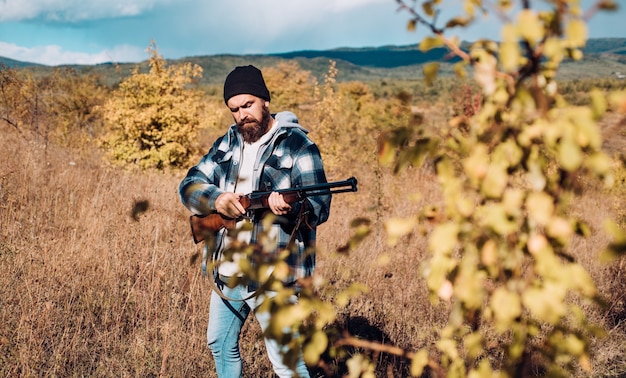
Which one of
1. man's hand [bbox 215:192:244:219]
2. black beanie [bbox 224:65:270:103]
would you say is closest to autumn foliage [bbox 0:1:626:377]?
man's hand [bbox 215:192:244:219]

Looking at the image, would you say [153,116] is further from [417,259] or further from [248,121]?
[248,121]

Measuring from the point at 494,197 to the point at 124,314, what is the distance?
327 cm

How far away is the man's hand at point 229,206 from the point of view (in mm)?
2260

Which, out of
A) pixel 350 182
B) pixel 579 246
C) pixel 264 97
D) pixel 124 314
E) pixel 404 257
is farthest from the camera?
pixel 579 246

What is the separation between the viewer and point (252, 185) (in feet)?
8.04

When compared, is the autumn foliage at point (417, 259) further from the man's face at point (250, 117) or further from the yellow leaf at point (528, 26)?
the man's face at point (250, 117)

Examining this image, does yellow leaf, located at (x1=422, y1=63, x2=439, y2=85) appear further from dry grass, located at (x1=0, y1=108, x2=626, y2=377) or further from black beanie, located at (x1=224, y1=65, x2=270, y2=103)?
black beanie, located at (x1=224, y1=65, x2=270, y2=103)

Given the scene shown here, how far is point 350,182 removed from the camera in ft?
6.98

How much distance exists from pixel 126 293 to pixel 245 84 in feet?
6.57

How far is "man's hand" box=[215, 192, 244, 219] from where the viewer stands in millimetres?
2260

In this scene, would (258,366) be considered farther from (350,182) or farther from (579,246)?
(579,246)

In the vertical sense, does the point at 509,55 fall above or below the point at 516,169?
above

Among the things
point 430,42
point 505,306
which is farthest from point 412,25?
point 505,306

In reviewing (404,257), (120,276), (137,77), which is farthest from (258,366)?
(137,77)
